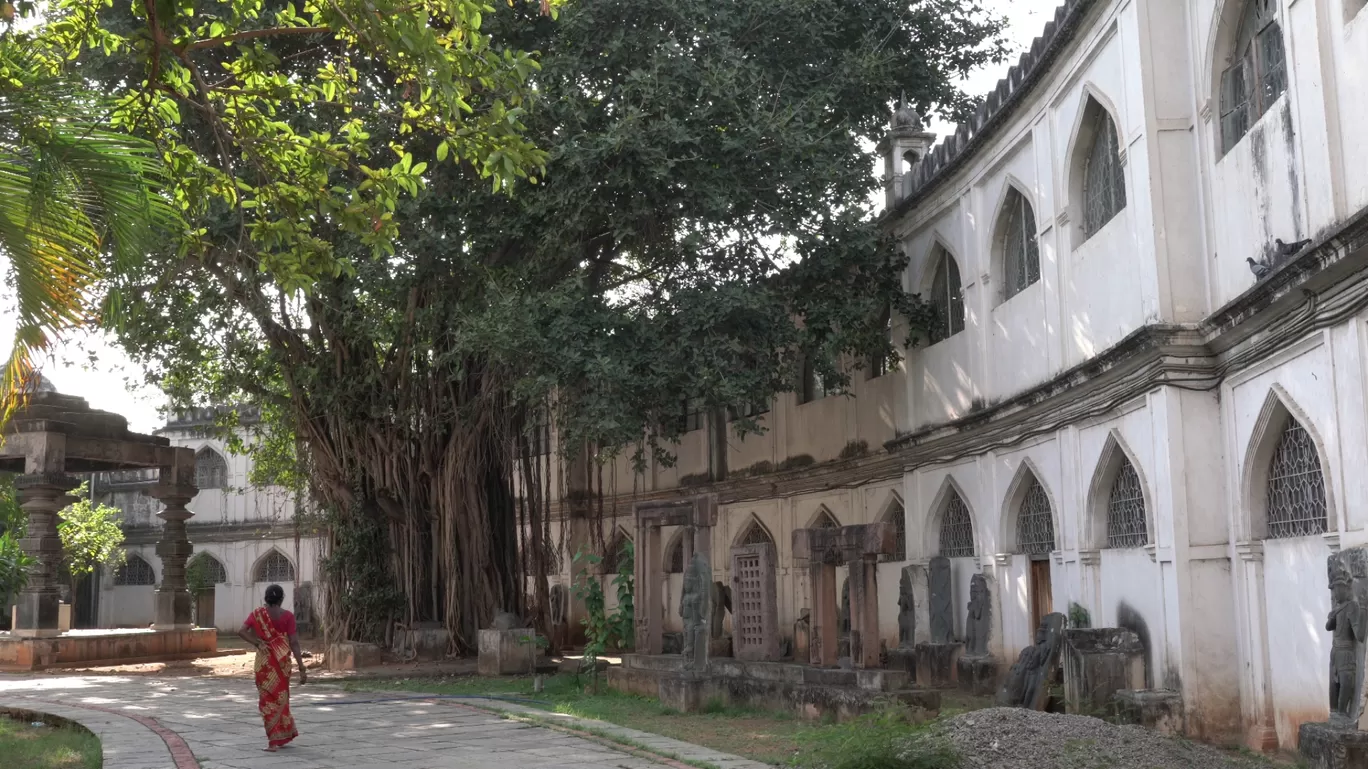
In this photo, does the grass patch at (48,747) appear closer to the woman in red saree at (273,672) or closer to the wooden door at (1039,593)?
the woman in red saree at (273,672)

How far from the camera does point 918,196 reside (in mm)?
15414

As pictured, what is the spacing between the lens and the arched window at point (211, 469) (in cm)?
3225

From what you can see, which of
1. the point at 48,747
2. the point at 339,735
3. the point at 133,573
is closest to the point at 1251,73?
the point at 339,735

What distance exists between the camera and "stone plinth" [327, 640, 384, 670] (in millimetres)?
15969

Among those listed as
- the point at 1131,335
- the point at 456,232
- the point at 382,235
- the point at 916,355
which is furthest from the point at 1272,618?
the point at 456,232

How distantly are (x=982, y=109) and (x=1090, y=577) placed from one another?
515cm

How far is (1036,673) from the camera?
422 inches

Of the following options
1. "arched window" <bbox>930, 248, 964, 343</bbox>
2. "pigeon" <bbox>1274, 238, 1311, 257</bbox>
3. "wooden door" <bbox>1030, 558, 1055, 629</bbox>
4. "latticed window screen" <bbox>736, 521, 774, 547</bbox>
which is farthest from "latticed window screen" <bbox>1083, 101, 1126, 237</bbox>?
"latticed window screen" <bbox>736, 521, 774, 547</bbox>

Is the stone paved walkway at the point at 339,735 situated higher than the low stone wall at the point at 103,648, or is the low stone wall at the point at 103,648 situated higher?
the low stone wall at the point at 103,648

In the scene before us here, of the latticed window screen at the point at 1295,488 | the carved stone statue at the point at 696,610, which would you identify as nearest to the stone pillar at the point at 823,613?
the carved stone statue at the point at 696,610

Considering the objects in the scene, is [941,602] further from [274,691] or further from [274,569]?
[274,569]

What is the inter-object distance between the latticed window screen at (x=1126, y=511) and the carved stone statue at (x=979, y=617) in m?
2.55

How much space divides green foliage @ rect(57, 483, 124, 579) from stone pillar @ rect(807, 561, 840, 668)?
22223mm

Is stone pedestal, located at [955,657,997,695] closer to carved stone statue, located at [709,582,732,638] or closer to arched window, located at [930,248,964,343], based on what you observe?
carved stone statue, located at [709,582,732,638]
